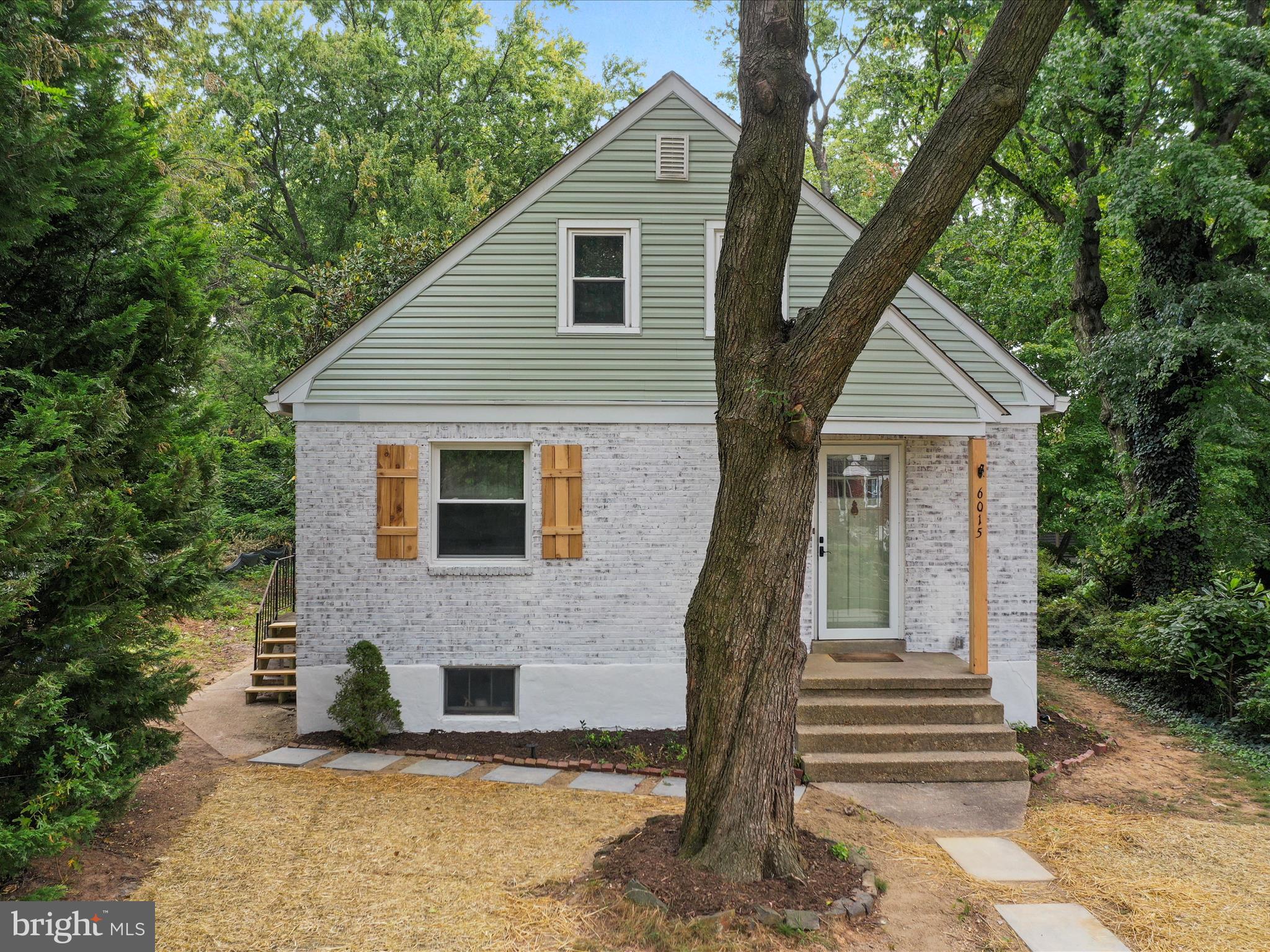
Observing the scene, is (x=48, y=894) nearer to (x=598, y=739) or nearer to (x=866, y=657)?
(x=598, y=739)

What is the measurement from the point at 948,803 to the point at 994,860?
104 centimetres

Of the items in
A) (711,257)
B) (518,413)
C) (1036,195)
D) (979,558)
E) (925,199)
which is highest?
(1036,195)

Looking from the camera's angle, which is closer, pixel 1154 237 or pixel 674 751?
pixel 674 751

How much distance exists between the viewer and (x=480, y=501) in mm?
8438

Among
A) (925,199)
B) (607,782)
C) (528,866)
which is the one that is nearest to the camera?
(925,199)

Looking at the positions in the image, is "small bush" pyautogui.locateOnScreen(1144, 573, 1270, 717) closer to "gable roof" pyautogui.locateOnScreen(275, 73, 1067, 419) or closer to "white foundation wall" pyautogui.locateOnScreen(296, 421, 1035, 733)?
"white foundation wall" pyautogui.locateOnScreen(296, 421, 1035, 733)

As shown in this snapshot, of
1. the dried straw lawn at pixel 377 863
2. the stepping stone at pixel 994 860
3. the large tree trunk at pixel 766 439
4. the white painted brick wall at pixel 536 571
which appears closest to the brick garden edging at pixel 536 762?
the dried straw lawn at pixel 377 863

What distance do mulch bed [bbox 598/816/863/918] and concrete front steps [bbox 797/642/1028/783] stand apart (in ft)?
6.89

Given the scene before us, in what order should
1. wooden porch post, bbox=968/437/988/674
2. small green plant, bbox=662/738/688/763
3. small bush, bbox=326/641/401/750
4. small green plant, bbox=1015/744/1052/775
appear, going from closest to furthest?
1. small green plant, bbox=1015/744/1052/775
2. small green plant, bbox=662/738/688/763
3. small bush, bbox=326/641/401/750
4. wooden porch post, bbox=968/437/988/674

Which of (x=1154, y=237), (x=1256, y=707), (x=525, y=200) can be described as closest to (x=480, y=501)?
(x=525, y=200)

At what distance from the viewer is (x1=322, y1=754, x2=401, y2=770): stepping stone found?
23.5 feet

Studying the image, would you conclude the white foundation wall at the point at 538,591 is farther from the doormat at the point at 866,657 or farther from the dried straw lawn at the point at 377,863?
the dried straw lawn at the point at 377,863

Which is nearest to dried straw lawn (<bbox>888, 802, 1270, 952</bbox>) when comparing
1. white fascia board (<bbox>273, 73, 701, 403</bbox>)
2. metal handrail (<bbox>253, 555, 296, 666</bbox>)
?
white fascia board (<bbox>273, 73, 701, 403</bbox>)

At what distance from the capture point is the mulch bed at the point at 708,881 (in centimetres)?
420
